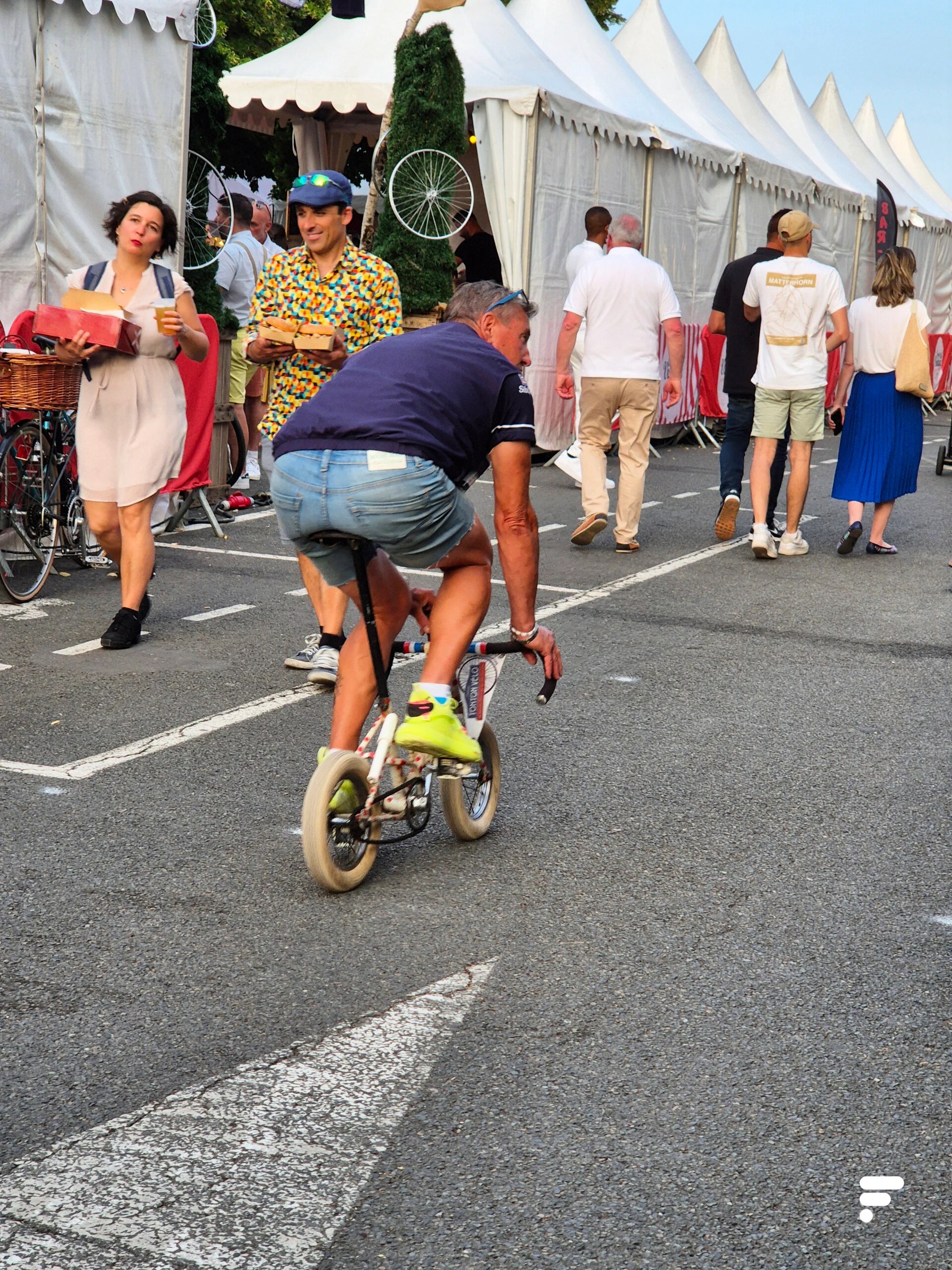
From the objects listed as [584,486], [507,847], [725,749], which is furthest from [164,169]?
[507,847]

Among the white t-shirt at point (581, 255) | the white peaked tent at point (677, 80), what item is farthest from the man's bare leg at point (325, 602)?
the white peaked tent at point (677, 80)

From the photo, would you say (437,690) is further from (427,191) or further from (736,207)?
(736,207)

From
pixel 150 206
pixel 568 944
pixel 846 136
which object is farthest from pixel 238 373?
pixel 846 136

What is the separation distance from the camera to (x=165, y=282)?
273 inches

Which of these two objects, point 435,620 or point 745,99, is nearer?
point 435,620

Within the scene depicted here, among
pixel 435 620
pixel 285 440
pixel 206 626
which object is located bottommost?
pixel 206 626

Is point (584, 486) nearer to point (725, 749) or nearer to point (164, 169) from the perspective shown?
point (164, 169)

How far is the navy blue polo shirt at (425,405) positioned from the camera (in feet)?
12.8

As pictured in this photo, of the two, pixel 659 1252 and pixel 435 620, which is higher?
pixel 435 620

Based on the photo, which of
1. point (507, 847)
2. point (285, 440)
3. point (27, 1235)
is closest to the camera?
point (27, 1235)

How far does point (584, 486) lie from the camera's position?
33.6 feet

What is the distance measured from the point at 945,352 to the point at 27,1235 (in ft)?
86.3

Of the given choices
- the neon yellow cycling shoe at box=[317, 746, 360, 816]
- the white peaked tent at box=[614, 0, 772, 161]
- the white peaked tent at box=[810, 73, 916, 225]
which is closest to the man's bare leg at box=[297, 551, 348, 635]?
the neon yellow cycling shoe at box=[317, 746, 360, 816]

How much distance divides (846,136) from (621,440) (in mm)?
17638
